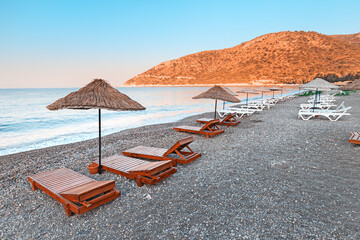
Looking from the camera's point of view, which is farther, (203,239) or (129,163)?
(129,163)

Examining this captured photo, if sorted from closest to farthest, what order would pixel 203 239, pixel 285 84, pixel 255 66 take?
1. pixel 203 239
2. pixel 285 84
3. pixel 255 66

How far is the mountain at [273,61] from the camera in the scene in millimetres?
72625

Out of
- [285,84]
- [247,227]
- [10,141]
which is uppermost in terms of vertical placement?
[285,84]

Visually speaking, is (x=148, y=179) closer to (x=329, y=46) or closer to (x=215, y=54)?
(x=329, y=46)

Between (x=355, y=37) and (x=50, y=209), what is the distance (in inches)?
5828

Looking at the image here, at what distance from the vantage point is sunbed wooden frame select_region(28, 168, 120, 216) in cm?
310

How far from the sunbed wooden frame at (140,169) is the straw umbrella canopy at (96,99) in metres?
1.23

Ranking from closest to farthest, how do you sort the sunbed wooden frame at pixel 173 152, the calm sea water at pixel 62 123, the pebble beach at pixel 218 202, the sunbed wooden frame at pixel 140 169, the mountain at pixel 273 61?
the pebble beach at pixel 218 202 → the sunbed wooden frame at pixel 140 169 → the sunbed wooden frame at pixel 173 152 → the calm sea water at pixel 62 123 → the mountain at pixel 273 61

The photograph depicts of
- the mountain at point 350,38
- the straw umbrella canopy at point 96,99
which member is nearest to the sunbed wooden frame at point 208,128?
A: the straw umbrella canopy at point 96,99

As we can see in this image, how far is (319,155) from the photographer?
555cm

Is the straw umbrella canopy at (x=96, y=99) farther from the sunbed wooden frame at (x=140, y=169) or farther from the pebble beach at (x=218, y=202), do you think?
the pebble beach at (x=218, y=202)

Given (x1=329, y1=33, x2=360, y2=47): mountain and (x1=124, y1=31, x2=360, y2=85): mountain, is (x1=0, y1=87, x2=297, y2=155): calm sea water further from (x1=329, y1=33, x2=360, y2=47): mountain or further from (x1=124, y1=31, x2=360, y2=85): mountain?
(x1=329, y1=33, x2=360, y2=47): mountain

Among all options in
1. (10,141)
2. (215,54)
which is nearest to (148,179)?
(10,141)

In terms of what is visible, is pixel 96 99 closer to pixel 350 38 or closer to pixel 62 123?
pixel 62 123
